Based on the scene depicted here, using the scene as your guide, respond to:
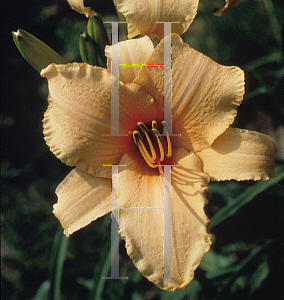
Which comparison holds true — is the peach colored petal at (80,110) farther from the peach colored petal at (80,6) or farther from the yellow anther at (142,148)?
the peach colored petal at (80,6)

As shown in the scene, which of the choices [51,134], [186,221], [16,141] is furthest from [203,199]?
[16,141]

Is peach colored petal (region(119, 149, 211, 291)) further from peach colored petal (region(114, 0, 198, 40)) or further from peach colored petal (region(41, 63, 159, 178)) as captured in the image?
peach colored petal (region(114, 0, 198, 40))


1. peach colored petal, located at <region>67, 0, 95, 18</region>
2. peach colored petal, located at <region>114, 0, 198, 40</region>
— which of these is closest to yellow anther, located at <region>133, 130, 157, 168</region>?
peach colored petal, located at <region>114, 0, 198, 40</region>

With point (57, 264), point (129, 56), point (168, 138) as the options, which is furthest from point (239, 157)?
point (57, 264)

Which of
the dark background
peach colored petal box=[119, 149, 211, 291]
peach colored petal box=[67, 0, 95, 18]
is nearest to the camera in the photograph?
peach colored petal box=[119, 149, 211, 291]

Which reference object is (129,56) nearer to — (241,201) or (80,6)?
(80,6)

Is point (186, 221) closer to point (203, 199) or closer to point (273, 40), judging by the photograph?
point (203, 199)
